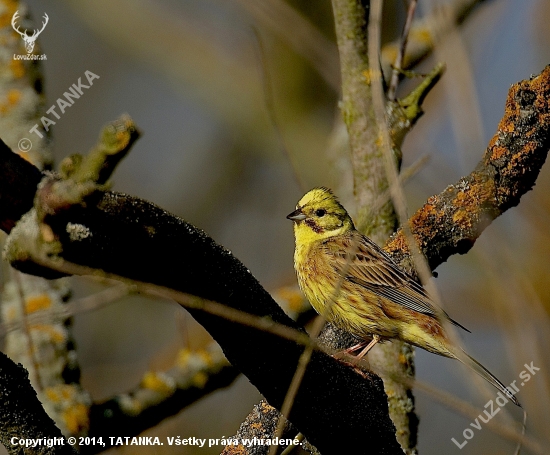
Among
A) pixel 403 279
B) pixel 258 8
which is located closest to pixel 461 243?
pixel 403 279

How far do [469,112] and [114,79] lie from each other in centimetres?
833

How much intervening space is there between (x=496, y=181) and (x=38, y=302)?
3.04 m

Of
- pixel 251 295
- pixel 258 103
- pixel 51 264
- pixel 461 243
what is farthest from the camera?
pixel 258 103

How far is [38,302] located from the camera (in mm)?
5176

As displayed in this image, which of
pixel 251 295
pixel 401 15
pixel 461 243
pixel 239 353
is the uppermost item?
pixel 401 15

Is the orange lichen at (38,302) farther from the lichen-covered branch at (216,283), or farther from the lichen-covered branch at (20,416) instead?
the lichen-covered branch at (216,283)

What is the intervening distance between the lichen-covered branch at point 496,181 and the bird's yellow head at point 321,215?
0.99 meters

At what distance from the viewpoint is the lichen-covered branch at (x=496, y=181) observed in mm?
3895

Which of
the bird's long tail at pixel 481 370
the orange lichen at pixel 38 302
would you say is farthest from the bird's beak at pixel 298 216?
the orange lichen at pixel 38 302

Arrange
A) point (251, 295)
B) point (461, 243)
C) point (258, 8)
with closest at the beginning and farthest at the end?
point (251, 295)
point (258, 8)
point (461, 243)

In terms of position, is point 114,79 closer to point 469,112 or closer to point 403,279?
point 403,279

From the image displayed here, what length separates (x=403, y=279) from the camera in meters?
4.74

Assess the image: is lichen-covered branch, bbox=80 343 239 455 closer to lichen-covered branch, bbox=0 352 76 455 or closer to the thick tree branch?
the thick tree branch

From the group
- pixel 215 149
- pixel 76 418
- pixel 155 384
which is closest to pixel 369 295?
pixel 155 384
